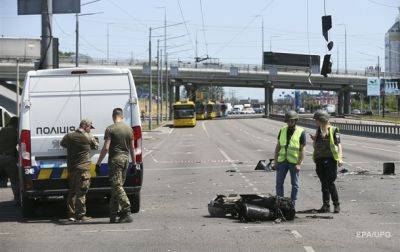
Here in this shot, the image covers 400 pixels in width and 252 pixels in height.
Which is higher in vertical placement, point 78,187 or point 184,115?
point 78,187

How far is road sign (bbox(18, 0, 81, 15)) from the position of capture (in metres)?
24.1

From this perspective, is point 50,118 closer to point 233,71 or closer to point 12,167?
point 12,167

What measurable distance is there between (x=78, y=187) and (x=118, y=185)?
2.39ft

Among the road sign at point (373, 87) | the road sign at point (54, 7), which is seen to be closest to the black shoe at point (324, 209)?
the road sign at point (54, 7)

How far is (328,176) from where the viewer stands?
12.4m

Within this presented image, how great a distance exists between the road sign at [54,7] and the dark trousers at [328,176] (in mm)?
13983

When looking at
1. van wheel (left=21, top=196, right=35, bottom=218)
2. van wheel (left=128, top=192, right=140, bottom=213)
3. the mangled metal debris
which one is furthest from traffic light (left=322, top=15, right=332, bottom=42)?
van wheel (left=21, top=196, right=35, bottom=218)

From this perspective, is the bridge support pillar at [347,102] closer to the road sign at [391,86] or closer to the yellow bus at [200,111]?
the road sign at [391,86]

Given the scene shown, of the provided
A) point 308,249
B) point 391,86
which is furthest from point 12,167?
point 391,86

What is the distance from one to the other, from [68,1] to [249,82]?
304ft

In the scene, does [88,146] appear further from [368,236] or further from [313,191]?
[313,191]

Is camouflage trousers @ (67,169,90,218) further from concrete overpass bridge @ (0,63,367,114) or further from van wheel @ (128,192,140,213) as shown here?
concrete overpass bridge @ (0,63,367,114)

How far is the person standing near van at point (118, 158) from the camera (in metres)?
11.5

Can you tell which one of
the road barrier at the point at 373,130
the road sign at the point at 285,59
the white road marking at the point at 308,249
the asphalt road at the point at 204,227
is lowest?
the road barrier at the point at 373,130
